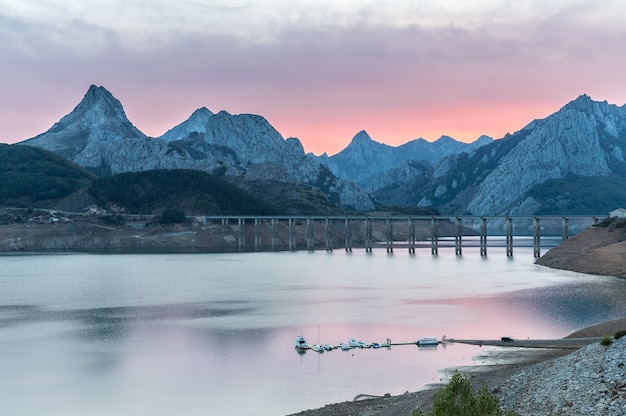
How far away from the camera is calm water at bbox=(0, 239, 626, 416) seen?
67.5m

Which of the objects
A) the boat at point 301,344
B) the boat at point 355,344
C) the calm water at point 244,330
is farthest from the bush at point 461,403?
the boat at point 355,344

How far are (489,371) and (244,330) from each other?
41783mm

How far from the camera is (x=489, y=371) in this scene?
231ft

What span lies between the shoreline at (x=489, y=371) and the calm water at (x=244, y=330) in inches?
131

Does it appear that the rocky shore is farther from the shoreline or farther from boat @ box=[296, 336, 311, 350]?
boat @ box=[296, 336, 311, 350]

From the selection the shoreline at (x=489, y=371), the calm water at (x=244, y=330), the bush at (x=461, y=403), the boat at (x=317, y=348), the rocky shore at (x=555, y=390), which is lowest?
the calm water at (x=244, y=330)

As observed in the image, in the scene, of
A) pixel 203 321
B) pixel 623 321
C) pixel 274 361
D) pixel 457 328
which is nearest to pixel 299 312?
pixel 203 321

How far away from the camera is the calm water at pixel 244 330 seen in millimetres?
67500

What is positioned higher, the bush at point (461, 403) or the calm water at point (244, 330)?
the bush at point (461, 403)

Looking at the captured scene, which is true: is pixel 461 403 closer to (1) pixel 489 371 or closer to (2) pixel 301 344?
(1) pixel 489 371

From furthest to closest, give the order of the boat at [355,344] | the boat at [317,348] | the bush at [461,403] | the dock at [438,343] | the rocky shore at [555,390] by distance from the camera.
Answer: the boat at [355,344] < the boat at [317,348] < the dock at [438,343] < the rocky shore at [555,390] < the bush at [461,403]

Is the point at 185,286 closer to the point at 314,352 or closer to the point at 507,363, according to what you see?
the point at 314,352

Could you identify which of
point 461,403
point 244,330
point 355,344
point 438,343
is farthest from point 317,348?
point 461,403

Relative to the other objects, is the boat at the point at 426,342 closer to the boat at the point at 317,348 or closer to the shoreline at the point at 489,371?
the shoreline at the point at 489,371
